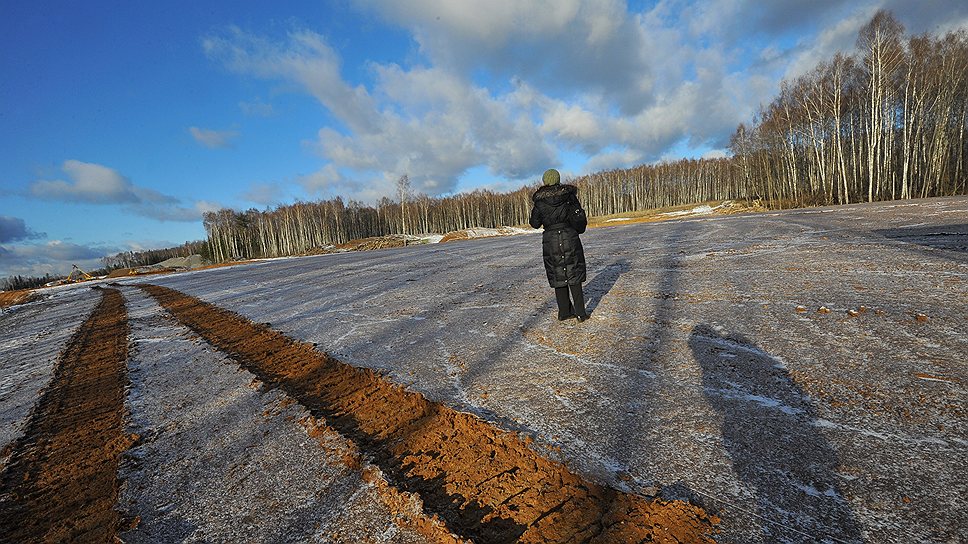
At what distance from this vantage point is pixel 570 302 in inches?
207

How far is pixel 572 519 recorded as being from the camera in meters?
1.92

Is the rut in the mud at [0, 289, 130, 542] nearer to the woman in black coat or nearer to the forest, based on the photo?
the woman in black coat

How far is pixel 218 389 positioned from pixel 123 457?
1.18 meters

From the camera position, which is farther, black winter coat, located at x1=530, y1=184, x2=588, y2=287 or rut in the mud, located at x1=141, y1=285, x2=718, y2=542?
black winter coat, located at x1=530, y1=184, x2=588, y2=287

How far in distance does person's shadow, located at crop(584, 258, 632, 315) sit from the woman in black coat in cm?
96

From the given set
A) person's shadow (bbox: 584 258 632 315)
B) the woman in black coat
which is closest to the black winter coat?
the woman in black coat

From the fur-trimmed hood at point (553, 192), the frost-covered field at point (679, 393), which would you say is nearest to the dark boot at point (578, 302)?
the frost-covered field at point (679, 393)

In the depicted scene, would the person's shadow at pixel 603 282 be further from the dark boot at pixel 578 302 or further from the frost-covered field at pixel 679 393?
the dark boot at pixel 578 302

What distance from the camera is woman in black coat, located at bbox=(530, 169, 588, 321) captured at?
4953 mm

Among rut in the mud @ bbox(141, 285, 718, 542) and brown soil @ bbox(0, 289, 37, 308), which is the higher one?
brown soil @ bbox(0, 289, 37, 308)

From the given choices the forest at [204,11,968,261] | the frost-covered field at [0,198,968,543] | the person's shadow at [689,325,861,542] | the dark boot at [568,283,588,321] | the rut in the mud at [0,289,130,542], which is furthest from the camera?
the forest at [204,11,968,261]

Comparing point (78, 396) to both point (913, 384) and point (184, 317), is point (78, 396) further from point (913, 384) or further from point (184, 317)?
point (913, 384)

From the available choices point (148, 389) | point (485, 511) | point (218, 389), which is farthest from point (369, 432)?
point (148, 389)

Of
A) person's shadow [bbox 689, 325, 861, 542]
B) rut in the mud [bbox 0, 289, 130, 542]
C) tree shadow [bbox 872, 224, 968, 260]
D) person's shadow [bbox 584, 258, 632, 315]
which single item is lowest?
person's shadow [bbox 689, 325, 861, 542]
